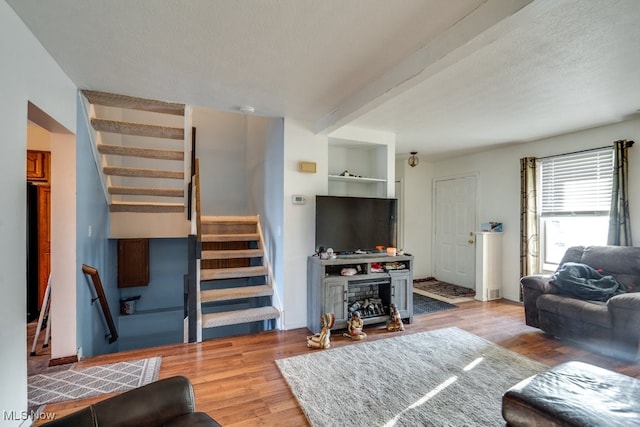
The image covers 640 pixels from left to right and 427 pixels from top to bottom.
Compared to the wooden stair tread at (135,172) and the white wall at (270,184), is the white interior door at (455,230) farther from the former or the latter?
the wooden stair tread at (135,172)

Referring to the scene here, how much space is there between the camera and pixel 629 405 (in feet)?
4.67

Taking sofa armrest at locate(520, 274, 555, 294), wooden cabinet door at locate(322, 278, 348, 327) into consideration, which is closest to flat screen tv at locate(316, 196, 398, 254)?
wooden cabinet door at locate(322, 278, 348, 327)

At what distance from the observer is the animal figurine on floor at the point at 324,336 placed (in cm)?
304

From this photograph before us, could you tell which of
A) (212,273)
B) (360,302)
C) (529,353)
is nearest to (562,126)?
(529,353)

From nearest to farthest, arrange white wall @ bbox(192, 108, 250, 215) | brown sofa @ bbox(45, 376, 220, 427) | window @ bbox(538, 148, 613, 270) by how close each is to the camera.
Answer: brown sofa @ bbox(45, 376, 220, 427) → window @ bbox(538, 148, 613, 270) → white wall @ bbox(192, 108, 250, 215)

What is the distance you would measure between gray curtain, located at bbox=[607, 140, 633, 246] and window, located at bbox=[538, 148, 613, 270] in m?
0.16

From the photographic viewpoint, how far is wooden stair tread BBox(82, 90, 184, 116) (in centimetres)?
289

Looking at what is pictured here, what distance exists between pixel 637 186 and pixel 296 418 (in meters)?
4.51

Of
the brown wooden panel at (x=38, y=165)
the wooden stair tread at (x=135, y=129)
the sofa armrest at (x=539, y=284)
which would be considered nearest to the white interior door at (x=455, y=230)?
the sofa armrest at (x=539, y=284)

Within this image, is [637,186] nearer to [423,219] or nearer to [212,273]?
[423,219]

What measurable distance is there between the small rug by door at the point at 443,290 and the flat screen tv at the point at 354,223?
5.81 ft

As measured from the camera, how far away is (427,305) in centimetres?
454

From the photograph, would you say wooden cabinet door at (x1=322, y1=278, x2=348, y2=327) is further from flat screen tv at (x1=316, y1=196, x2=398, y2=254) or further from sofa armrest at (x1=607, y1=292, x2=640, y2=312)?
sofa armrest at (x1=607, y1=292, x2=640, y2=312)

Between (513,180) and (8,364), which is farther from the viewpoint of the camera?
(513,180)
